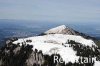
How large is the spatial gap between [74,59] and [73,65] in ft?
36.0

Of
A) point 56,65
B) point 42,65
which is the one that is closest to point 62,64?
point 56,65

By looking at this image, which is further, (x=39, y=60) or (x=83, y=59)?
(x=39, y=60)

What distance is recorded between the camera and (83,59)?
185 m

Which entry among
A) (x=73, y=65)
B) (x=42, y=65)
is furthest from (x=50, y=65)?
(x=73, y=65)

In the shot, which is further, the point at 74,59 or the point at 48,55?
the point at 48,55

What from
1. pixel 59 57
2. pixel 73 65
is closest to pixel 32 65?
pixel 59 57

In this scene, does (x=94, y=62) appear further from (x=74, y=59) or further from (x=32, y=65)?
(x=32, y=65)

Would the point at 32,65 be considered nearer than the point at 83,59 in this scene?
No

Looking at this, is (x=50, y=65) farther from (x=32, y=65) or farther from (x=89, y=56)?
(x=89, y=56)

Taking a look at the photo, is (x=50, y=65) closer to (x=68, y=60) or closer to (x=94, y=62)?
(x=68, y=60)

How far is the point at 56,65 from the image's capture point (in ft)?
606

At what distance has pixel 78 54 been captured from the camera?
649ft

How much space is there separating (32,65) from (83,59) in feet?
125

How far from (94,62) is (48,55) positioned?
34549mm
